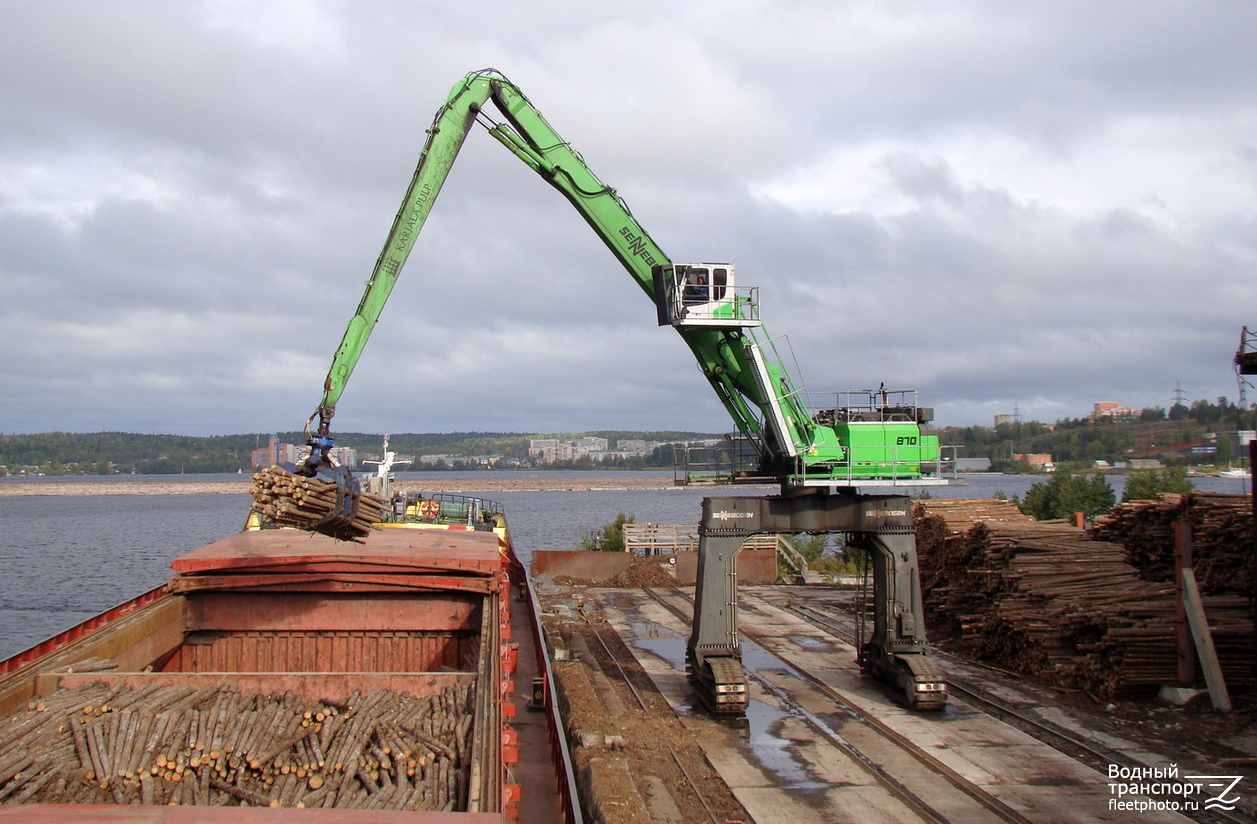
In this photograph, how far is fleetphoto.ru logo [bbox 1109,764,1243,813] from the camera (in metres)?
10.1

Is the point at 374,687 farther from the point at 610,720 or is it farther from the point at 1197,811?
the point at 1197,811

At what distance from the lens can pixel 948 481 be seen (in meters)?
15.1

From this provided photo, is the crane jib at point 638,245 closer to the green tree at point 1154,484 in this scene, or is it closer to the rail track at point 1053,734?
the rail track at point 1053,734

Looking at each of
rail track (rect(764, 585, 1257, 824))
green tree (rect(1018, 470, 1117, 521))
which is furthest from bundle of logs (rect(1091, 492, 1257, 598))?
green tree (rect(1018, 470, 1117, 521))

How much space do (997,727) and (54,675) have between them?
1220 cm

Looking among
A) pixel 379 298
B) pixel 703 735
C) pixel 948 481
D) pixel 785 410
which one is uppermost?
pixel 379 298

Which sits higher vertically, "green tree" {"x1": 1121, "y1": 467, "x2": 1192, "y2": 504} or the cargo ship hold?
"green tree" {"x1": 1121, "y1": 467, "x2": 1192, "y2": 504}

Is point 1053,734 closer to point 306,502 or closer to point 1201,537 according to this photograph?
point 1201,537

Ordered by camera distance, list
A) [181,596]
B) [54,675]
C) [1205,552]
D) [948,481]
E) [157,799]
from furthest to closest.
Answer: [1205,552], [948,481], [181,596], [54,675], [157,799]

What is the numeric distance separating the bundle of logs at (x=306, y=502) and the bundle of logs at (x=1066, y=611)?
12.3m

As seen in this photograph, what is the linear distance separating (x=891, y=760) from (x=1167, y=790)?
321cm

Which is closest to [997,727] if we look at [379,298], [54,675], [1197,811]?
[1197,811]

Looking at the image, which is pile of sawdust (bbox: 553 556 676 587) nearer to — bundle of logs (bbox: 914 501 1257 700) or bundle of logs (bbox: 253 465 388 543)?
bundle of logs (bbox: 914 501 1257 700)

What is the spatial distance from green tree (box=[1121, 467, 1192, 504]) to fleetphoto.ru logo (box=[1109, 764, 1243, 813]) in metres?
25.7
